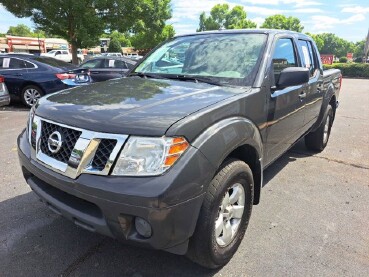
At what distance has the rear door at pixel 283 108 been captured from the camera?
10.5 ft

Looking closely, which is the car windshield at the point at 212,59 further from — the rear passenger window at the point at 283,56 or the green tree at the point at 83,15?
the green tree at the point at 83,15

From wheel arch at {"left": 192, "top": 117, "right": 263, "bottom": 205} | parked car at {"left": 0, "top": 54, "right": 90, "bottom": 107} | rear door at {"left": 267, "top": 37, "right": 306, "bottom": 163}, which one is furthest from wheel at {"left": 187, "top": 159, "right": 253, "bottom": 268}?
parked car at {"left": 0, "top": 54, "right": 90, "bottom": 107}

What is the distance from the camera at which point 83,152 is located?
2.07 meters

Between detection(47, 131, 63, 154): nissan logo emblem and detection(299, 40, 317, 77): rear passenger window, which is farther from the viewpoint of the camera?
detection(299, 40, 317, 77): rear passenger window

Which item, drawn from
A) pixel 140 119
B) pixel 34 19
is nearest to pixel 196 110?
pixel 140 119

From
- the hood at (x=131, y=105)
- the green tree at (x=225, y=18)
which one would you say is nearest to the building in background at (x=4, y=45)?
the green tree at (x=225, y=18)

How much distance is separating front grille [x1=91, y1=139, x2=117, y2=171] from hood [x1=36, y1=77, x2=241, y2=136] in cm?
7

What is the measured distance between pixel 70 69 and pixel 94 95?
24.3ft

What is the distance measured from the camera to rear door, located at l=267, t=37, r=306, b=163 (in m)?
3.21

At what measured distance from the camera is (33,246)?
2832mm

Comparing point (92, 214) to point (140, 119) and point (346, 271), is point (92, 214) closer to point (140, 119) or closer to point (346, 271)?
point (140, 119)

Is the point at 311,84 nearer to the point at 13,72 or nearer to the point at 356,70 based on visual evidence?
the point at 13,72

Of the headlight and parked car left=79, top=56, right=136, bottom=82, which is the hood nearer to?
the headlight

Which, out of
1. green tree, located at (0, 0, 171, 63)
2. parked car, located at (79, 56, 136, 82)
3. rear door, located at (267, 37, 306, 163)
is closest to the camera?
rear door, located at (267, 37, 306, 163)
